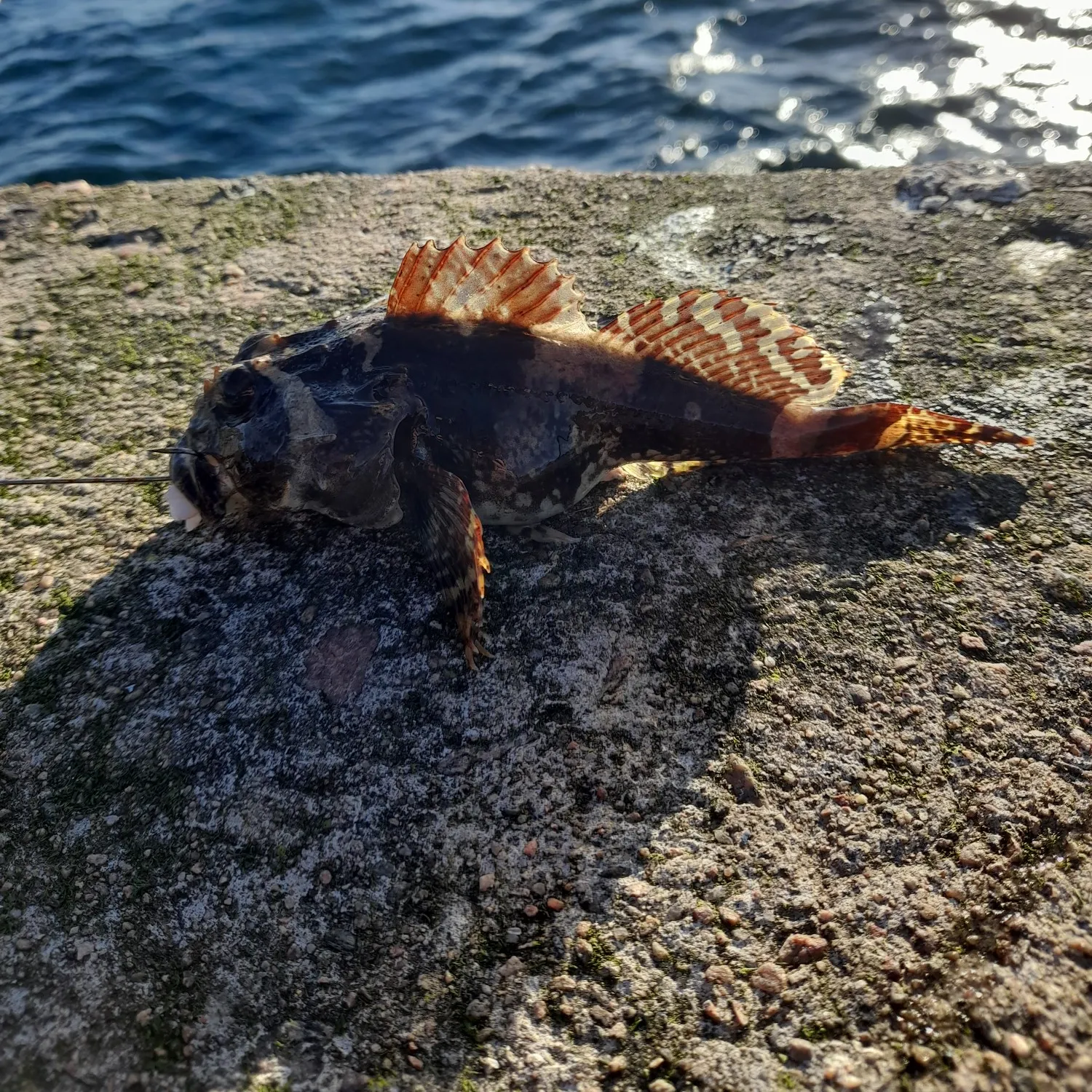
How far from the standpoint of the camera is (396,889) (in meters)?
2.71

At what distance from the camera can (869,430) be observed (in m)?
3.64

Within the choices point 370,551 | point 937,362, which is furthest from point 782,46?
point 370,551

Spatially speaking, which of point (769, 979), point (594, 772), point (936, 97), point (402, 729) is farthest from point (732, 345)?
point (936, 97)

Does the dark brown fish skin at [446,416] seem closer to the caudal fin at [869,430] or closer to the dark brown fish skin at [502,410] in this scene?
the dark brown fish skin at [502,410]

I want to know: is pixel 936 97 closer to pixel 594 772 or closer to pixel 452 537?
pixel 452 537

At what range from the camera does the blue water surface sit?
8445 millimetres

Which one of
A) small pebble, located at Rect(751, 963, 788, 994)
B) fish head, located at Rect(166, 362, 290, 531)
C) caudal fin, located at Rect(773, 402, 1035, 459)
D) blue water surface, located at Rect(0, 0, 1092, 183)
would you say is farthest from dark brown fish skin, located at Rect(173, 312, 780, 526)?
blue water surface, located at Rect(0, 0, 1092, 183)

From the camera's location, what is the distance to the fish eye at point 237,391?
140 inches

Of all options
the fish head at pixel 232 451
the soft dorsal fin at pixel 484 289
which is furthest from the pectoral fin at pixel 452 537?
the soft dorsal fin at pixel 484 289

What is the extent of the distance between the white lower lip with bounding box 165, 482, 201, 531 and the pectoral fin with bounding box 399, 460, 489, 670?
2.71ft

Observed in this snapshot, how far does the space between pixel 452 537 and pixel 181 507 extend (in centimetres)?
112

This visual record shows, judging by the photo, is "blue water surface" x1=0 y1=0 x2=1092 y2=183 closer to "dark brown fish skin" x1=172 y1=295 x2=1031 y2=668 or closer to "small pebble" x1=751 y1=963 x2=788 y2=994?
"dark brown fish skin" x1=172 y1=295 x2=1031 y2=668

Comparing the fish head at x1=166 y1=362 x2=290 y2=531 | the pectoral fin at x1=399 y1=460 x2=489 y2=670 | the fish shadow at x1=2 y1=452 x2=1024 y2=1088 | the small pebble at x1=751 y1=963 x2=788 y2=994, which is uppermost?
the fish head at x1=166 y1=362 x2=290 y2=531

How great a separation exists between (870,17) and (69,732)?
10.6m
